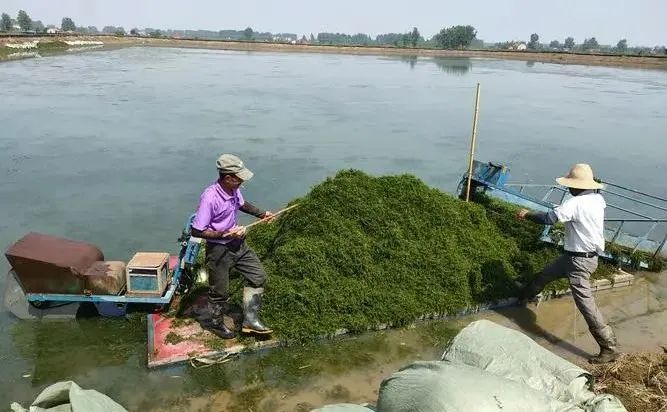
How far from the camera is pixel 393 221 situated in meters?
5.17

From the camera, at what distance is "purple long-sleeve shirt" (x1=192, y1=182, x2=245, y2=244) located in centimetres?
377

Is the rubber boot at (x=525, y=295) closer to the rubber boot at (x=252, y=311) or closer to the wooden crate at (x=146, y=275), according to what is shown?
the rubber boot at (x=252, y=311)

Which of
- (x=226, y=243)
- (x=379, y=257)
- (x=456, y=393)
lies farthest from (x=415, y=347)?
(x=456, y=393)

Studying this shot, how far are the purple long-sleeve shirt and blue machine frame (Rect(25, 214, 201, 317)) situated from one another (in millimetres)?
384

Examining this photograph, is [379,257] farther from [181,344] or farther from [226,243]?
[181,344]

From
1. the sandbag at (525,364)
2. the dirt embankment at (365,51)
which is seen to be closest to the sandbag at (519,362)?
the sandbag at (525,364)

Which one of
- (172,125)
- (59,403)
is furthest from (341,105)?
(59,403)

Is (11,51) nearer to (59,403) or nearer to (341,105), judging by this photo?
(341,105)

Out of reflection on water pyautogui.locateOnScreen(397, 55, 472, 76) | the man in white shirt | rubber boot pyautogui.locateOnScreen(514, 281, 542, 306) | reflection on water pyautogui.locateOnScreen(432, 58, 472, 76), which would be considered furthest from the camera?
reflection on water pyautogui.locateOnScreen(397, 55, 472, 76)

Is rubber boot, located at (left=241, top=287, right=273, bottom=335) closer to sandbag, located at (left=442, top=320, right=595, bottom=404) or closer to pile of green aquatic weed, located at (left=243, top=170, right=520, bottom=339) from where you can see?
pile of green aquatic weed, located at (left=243, top=170, right=520, bottom=339)

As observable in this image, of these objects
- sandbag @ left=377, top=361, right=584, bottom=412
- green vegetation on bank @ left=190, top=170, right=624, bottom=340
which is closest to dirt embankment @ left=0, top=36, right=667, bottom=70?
green vegetation on bank @ left=190, top=170, right=624, bottom=340

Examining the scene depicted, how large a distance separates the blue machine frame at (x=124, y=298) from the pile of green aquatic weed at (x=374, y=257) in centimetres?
76

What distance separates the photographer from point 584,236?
4.14m

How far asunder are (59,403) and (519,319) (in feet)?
13.2
